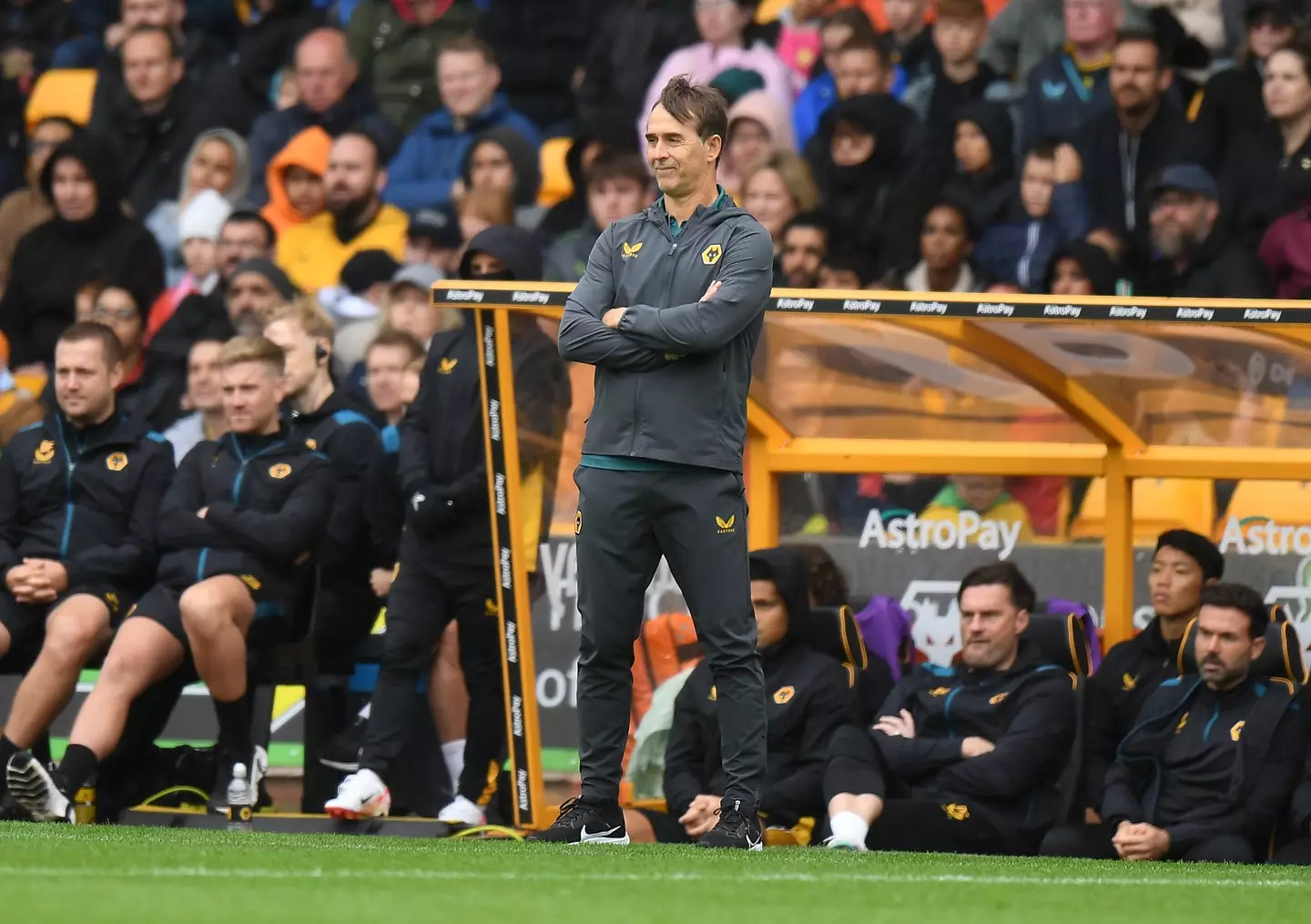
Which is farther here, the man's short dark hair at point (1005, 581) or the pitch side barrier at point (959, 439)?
the man's short dark hair at point (1005, 581)

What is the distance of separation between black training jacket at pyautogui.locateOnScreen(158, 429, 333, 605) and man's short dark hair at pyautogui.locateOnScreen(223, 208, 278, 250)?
4861 mm

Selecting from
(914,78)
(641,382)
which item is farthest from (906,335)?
(914,78)

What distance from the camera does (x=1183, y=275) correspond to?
11758 millimetres

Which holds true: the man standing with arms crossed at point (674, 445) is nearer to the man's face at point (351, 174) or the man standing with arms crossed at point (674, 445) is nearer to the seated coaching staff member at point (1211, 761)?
the seated coaching staff member at point (1211, 761)

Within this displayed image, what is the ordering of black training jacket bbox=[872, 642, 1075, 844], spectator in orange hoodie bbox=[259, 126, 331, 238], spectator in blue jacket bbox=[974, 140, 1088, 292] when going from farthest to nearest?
spectator in orange hoodie bbox=[259, 126, 331, 238]
spectator in blue jacket bbox=[974, 140, 1088, 292]
black training jacket bbox=[872, 642, 1075, 844]

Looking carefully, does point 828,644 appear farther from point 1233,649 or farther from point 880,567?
point 1233,649

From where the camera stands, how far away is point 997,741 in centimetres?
892

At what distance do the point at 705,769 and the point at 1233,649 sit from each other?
6.39 feet

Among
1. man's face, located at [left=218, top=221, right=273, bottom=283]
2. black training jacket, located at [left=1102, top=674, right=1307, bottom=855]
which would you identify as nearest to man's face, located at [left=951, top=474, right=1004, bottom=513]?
black training jacket, located at [left=1102, top=674, right=1307, bottom=855]

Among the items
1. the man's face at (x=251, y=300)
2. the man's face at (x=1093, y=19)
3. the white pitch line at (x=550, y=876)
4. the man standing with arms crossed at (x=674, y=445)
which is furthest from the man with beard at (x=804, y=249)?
the white pitch line at (x=550, y=876)

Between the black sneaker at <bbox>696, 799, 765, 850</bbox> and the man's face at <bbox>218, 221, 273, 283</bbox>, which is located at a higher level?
the man's face at <bbox>218, 221, 273, 283</bbox>

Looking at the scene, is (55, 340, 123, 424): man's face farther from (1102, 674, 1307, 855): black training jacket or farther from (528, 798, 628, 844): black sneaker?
(1102, 674, 1307, 855): black training jacket

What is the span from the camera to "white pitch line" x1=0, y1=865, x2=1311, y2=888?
6172mm

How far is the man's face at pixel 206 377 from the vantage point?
1274 centimetres
